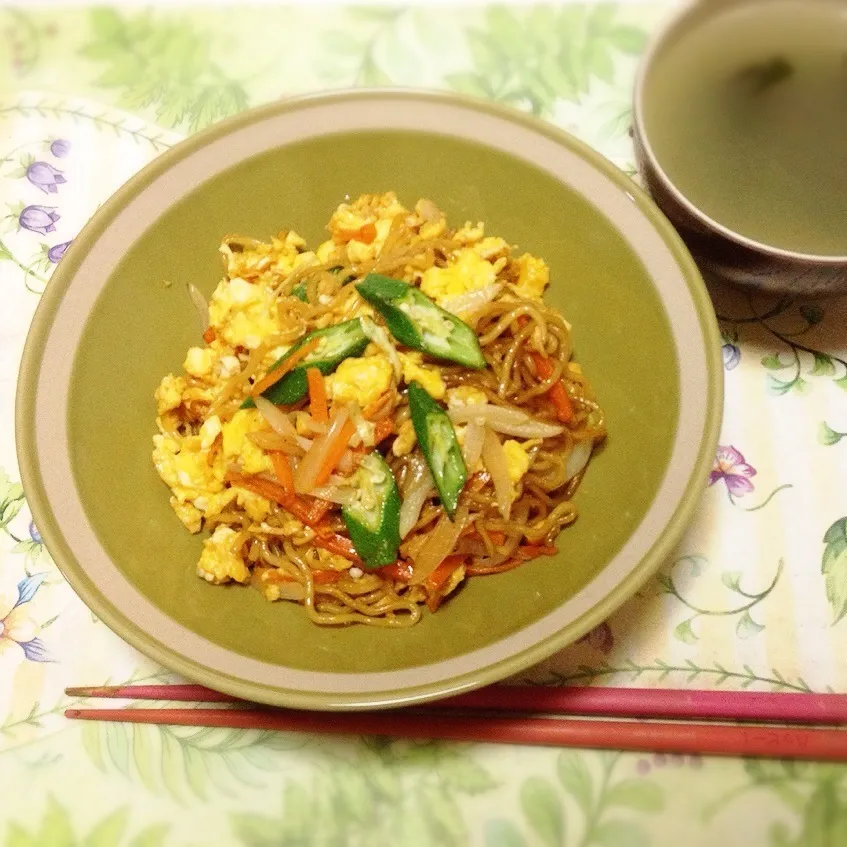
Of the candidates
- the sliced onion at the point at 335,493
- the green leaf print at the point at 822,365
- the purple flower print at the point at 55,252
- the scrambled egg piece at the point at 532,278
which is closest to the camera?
the sliced onion at the point at 335,493

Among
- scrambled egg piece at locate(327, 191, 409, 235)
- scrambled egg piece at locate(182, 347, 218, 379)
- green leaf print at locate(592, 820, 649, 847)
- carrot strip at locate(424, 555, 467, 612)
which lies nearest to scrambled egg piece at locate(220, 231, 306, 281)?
scrambled egg piece at locate(327, 191, 409, 235)

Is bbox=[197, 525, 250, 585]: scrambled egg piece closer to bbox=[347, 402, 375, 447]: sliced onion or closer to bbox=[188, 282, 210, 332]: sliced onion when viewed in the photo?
bbox=[347, 402, 375, 447]: sliced onion

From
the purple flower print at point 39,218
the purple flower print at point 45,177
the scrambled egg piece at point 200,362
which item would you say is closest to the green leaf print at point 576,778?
the scrambled egg piece at point 200,362

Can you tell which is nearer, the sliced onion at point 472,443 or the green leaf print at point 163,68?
the sliced onion at point 472,443

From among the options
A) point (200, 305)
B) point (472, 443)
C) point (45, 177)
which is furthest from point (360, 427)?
point (45, 177)

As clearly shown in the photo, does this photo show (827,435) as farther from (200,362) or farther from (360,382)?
(200,362)

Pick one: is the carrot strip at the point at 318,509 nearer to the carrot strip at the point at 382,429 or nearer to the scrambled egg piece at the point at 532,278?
the carrot strip at the point at 382,429
